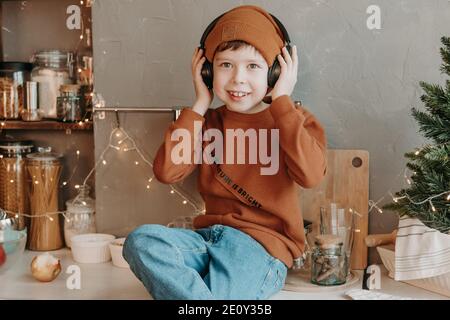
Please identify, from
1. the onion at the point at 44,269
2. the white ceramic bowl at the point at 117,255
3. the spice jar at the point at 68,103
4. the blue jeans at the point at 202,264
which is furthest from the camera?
the spice jar at the point at 68,103

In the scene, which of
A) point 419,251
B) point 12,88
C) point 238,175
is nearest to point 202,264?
point 238,175

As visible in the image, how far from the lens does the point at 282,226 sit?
144 cm

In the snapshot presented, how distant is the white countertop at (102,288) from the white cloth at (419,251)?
0.05 m

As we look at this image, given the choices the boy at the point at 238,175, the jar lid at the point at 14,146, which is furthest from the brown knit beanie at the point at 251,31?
the jar lid at the point at 14,146

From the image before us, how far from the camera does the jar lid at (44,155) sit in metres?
1.76

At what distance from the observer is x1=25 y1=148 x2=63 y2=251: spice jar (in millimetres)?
1756

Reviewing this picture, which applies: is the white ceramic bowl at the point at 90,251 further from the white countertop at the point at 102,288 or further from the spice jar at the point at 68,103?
the spice jar at the point at 68,103

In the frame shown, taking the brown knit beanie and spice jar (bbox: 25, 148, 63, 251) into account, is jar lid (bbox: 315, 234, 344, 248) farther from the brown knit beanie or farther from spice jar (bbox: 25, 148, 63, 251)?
spice jar (bbox: 25, 148, 63, 251)

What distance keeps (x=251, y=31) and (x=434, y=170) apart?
47 cm

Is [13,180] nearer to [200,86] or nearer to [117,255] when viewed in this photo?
[117,255]
